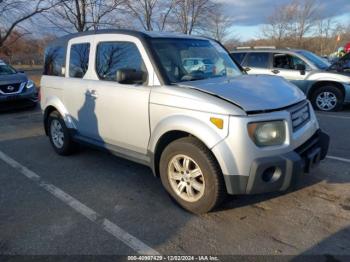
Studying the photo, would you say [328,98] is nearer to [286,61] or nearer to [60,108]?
[286,61]

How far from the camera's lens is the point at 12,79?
10.5 meters

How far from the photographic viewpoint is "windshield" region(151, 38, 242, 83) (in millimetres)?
3994

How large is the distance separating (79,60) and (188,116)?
2.40 metres

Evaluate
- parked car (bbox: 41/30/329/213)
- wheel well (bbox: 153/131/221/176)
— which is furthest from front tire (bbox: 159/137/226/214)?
wheel well (bbox: 153/131/221/176)

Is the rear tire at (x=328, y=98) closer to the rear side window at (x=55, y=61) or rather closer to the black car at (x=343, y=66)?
the black car at (x=343, y=66)

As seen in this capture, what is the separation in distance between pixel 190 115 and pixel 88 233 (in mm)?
1498

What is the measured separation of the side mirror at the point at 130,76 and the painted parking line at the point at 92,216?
1477 mm

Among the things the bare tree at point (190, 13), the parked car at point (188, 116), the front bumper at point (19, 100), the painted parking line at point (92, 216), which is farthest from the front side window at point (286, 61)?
the bare tree at point (190, 13)

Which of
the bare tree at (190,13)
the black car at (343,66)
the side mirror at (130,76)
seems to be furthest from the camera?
the bare tree at (190,13)

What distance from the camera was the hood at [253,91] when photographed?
3.29 meters

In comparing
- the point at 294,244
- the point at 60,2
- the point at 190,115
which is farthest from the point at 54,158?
the point at 60,2

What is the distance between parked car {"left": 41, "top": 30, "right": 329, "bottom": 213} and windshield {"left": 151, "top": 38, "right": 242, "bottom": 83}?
2 centimetres

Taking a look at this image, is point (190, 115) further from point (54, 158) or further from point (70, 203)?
point (54, 158)

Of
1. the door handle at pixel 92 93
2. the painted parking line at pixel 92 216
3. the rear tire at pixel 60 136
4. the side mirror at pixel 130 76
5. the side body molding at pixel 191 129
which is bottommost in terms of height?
the painted parking line at pixel 92 216
